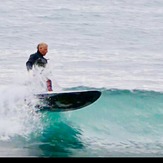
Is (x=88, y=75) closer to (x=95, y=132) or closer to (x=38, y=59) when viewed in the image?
(x=95, y=132)

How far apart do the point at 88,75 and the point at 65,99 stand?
590cm

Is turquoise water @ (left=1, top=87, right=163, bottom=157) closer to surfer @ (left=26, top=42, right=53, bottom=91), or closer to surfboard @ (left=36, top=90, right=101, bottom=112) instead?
surfboard @ (left=36, top=90, right=101, bottom=112)

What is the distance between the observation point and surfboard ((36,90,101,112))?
8.10m

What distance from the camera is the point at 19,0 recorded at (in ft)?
88.6

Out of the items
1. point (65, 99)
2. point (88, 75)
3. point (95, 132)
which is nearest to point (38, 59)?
point (65, 99)

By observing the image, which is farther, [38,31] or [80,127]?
[38,31]

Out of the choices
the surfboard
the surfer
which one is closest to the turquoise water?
the surfboard

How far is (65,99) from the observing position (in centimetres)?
819

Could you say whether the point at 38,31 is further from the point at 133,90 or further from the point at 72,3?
the point at 133,90

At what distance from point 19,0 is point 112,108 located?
1787 cm

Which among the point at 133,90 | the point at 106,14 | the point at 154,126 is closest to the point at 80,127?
the point at 154,126

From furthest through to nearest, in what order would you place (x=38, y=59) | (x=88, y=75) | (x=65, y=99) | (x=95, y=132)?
(x=88, y=75) → (x=95, y=132) → (x=65, y=99) → (x=38, y=59)

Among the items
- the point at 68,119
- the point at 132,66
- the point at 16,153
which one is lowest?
the point at 16,153

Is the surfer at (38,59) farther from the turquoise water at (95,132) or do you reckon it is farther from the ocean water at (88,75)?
the turquoise water at (95,132)
